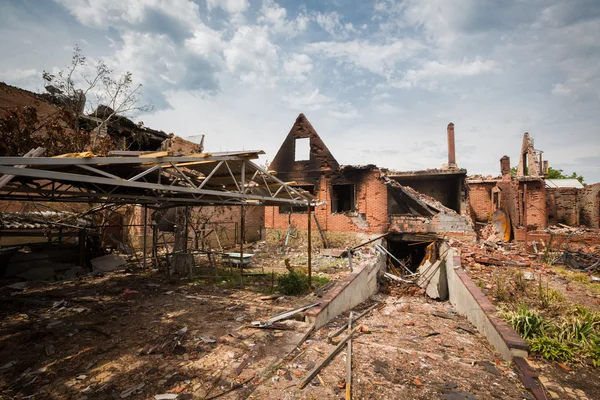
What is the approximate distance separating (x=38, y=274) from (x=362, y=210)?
542 inches

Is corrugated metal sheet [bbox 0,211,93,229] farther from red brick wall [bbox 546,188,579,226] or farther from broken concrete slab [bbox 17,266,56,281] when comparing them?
red brick wall [bbox 546,188,579,226]

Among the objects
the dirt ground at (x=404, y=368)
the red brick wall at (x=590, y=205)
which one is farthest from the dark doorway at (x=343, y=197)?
the red brick wall at (x=590, y=205)

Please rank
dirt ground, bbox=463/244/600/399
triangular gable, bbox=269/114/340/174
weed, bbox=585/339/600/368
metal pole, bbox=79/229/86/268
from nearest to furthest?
dirt ground, bbox=463/244/600/399 < weed, bbox=585/339/600/368 < metal pole, bbox=79/229/86/268 < triangular gable, bbox=269/114/340/174

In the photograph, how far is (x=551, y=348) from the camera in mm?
4914

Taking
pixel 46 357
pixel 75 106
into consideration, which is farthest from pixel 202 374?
pixel 75 106

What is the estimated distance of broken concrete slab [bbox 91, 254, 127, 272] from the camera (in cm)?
1024

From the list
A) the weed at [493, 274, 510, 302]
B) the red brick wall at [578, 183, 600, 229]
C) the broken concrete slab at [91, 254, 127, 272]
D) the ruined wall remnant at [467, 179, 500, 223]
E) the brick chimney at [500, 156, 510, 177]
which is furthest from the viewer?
the red brick wall at [578, 183, 600, 229]

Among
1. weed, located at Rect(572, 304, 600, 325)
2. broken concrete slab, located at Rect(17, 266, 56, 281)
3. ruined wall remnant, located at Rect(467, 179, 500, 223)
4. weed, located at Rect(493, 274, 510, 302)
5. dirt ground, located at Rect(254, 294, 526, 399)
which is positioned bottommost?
dirt ground, located at Rect(254, 294, 526, 399)

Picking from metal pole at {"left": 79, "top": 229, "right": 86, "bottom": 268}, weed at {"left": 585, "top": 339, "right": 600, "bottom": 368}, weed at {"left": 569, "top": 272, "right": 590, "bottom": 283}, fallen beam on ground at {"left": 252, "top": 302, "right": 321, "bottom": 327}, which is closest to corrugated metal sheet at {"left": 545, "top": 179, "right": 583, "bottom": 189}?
weed at {"left": 569, "top": 272, "right": 590, "bottom": 283}

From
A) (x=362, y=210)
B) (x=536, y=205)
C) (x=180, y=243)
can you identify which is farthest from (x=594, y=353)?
(x=536, y=205)

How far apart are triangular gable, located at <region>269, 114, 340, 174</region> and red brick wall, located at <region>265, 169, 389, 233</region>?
2.78 feet

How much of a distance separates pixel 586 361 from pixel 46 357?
8.73 meters

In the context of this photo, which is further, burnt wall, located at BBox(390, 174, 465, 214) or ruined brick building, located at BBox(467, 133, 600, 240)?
burnt wall, located at BBox(390, 174, 465, 214)

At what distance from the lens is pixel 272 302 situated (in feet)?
23.1
